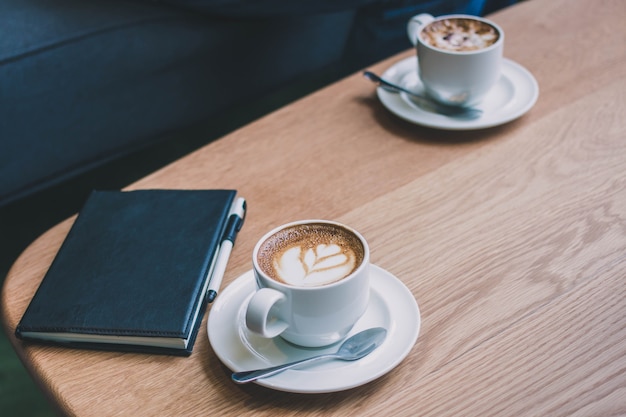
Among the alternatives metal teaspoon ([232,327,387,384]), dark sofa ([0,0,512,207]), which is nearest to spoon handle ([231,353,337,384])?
metal teaspoon ([232,327,387,384])

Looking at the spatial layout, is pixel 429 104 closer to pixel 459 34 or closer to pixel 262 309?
pixel 459 34

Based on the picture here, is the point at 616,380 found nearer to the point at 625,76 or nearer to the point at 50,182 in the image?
the point at 625,76

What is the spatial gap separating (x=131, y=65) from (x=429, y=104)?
24.9 inches

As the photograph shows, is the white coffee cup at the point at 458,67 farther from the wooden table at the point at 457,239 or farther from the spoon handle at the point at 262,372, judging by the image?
the spoon handle at the point at 262,372

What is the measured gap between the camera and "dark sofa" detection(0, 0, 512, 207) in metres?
1.19

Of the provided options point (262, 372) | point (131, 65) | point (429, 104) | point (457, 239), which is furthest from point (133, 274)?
point (131, 65)

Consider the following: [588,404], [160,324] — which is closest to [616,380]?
[588,404]

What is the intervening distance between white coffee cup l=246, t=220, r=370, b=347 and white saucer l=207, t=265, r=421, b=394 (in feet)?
0.06

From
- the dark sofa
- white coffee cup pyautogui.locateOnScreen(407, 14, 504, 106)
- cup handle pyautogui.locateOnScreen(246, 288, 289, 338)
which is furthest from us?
the dark sofa

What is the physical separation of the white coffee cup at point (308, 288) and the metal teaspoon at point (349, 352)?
1cm

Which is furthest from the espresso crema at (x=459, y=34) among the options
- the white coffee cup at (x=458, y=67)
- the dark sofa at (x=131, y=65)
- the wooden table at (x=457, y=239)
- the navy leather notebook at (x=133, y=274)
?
the dark sofa at (x=131, y=65)

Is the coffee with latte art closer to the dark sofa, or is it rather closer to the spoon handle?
the spoon handle

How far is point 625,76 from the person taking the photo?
914 millimetres

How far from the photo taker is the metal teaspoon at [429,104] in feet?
2.83
